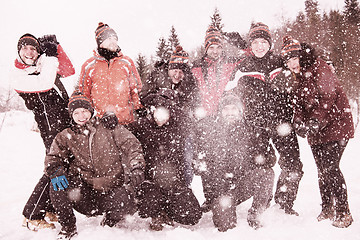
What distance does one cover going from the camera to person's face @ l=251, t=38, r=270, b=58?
3.40m

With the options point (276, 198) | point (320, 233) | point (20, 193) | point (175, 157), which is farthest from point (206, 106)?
point (20, 193)

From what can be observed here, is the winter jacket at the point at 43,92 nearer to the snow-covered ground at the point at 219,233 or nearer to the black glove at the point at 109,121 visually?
the black glove at the point at 109,121

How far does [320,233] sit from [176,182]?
1.63 m

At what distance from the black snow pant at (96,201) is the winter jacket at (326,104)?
92.6 inches

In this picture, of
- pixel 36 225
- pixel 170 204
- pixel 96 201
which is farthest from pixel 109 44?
pixel 36 225

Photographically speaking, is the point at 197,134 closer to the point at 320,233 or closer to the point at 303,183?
the point at 320,233

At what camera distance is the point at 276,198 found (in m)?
3.27

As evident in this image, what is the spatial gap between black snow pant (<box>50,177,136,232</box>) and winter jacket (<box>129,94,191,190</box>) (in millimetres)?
456

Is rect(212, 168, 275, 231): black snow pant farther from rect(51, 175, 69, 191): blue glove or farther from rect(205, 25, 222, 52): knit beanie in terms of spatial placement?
rect(205, 25, 222, 52): knit beanie

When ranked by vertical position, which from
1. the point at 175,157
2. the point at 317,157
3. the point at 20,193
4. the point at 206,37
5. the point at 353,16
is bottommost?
the point at 20,193

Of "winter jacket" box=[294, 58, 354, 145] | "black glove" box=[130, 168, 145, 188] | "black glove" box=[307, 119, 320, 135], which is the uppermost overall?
"winter jacket" box=[294, 58, 354, 145]

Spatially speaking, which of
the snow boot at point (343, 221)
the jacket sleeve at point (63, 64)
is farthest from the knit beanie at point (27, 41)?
the snow boot at point (343, 221)

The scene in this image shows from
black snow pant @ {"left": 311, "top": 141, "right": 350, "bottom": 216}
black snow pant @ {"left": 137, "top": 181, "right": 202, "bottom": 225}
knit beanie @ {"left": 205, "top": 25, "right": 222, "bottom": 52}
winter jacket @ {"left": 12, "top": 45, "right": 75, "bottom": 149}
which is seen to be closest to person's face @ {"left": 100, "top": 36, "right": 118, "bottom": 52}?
winter jacket @ {"left": 12, "top": 45, "right": 75, "bottom": 149}

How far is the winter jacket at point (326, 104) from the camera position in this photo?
285cm
